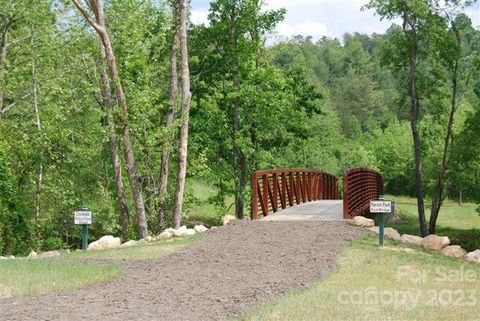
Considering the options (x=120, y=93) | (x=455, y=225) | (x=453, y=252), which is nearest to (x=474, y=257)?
(x=453, y=252)

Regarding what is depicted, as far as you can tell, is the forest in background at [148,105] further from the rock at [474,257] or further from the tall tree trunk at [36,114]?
the rock at [474,257]

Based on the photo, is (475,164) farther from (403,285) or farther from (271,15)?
(403,285)

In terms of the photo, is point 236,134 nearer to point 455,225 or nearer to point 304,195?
point 304,195

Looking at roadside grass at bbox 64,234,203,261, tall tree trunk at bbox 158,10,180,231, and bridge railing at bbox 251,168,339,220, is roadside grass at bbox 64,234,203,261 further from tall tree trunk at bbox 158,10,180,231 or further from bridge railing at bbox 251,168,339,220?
tall tree trunk at bbox 158,10,180,231

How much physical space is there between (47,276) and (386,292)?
4.53 meters

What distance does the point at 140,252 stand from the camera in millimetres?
11734

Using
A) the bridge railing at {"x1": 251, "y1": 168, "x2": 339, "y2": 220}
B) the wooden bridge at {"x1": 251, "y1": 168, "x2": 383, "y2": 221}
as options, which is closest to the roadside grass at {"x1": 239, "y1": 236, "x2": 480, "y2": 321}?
the wooden bridge at {"x1": 251, "y1": 168, "x2": 383, "y2": 221}

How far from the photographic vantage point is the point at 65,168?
2433 cm

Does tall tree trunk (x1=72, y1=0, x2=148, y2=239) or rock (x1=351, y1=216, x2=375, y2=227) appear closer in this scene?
rock (x1=351, y1=216, x2=375, y2=227)

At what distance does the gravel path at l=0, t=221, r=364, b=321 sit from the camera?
6811 millimetres

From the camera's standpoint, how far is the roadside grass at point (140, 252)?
36.9 feet

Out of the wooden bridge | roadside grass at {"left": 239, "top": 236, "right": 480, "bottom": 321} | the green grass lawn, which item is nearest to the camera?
roadside grass at {"left": 239, "top": 236, "right": 480, "bottom": 321}

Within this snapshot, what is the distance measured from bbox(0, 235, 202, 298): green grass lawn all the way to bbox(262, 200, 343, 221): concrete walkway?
3.81 metres

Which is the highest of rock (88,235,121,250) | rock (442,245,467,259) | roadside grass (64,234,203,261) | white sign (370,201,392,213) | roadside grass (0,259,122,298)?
white sign (370,201,392,213)
